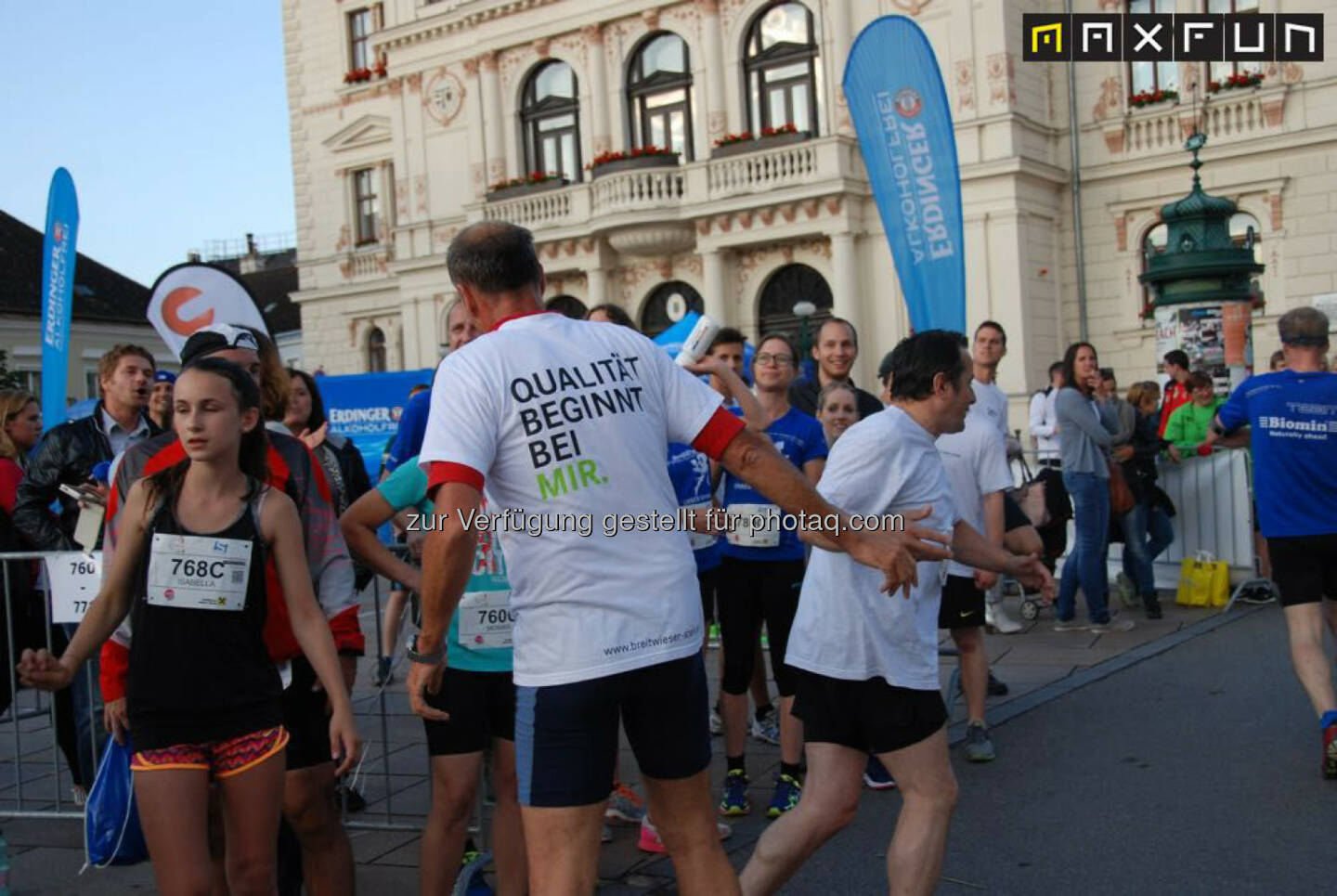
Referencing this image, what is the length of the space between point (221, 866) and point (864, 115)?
889 cm

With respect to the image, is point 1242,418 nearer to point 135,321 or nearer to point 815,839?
point 815,839

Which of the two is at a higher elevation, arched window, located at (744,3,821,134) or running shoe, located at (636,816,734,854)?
arched window, located at (744,3,821,134)

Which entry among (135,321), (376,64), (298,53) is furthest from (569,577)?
(135,321)

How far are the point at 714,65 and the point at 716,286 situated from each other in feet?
15.4

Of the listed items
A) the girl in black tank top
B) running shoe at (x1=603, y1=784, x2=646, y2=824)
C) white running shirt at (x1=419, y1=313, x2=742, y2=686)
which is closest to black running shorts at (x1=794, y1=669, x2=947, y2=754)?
white running shirt at (x1=419, y1=313, x2=742, y2=686)

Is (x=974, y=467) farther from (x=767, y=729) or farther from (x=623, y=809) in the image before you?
(x=623, y=809)

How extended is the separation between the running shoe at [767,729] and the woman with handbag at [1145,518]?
4518mm

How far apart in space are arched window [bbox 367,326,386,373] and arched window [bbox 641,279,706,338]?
9368 millimetres

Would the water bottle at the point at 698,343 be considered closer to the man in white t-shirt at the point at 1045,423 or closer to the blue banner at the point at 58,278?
the man in white t-shirt at the point at 1045,423

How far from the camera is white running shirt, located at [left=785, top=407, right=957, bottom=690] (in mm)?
3742

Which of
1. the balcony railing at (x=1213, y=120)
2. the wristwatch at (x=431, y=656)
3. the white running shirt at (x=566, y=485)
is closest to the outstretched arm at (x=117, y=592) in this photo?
the wristwatch at (x=431, y=656)

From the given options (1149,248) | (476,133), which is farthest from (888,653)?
(476,133)

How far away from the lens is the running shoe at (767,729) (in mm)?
6562

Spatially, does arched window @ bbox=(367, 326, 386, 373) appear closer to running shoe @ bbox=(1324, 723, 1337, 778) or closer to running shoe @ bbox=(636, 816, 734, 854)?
running shoe @ bbox=(636, 816, 734, 854)
